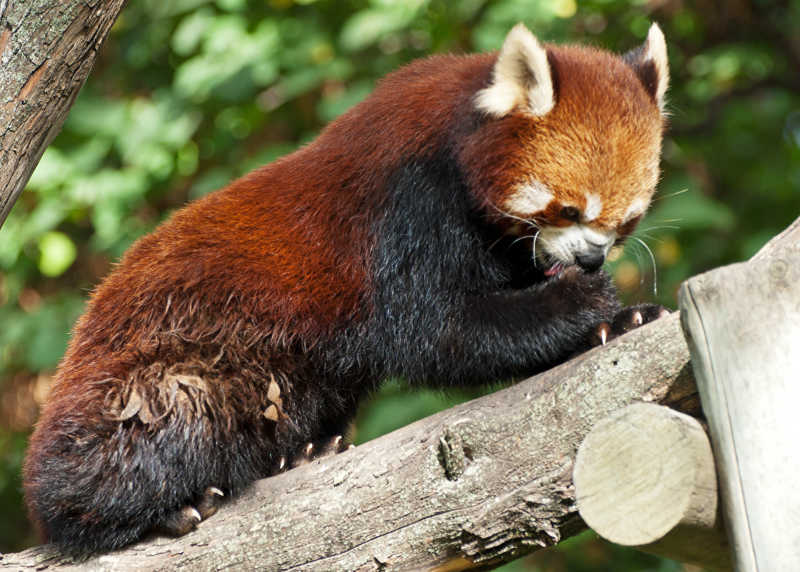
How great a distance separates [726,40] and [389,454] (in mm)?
4868

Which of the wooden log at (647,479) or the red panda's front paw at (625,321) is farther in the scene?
the red panda's front paw at (625,321)

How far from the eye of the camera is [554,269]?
342 cm

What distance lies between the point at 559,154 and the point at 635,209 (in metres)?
0.34

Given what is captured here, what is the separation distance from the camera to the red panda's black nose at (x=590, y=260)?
324 centimetres

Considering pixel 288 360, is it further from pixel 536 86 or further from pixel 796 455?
pixel 796 455

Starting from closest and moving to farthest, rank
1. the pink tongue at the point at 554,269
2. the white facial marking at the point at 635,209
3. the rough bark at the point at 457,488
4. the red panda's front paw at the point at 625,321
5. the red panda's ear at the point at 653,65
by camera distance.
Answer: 1. the rough bark at the point at 457,488
2. the red panda's front paw at the point at 625,321
3. the white facial marking at the point at 635,209
4. the pink tongue at the point at 554,269
5. the red panda's ear at the point at 653,65

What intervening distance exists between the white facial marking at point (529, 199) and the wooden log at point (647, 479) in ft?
3.70

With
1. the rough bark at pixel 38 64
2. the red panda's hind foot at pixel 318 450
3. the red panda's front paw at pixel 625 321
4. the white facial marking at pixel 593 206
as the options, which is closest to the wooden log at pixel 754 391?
the red panda's front paw at pixel 625 321

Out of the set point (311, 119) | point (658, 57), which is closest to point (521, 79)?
point (658, 57)

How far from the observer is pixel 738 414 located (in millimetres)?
2166

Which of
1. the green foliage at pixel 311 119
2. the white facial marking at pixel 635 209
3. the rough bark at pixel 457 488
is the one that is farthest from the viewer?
the green foliage at pixel 311 119

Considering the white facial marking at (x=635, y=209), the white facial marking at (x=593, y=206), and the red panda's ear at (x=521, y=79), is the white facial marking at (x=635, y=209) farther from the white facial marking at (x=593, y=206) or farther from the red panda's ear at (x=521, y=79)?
the red panda's ear at (x=521, y=79)

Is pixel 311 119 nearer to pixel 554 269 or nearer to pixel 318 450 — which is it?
pixel 318 450

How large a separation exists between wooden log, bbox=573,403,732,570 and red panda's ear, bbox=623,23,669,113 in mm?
1714
